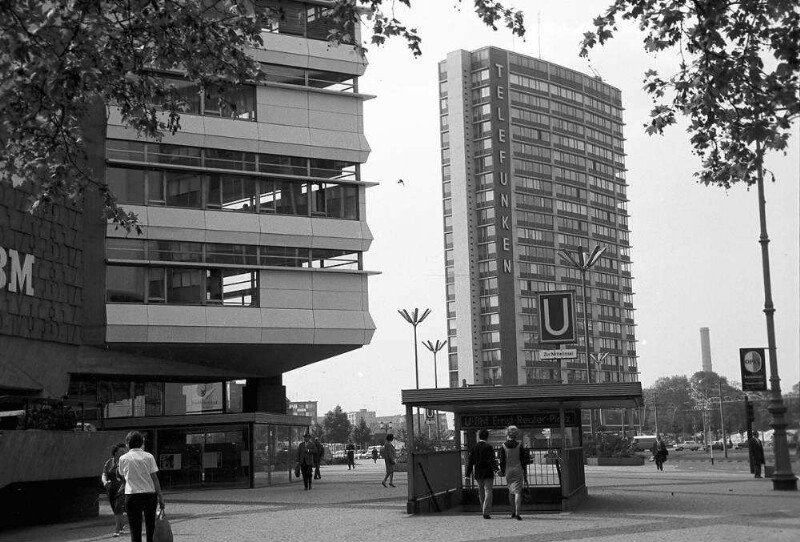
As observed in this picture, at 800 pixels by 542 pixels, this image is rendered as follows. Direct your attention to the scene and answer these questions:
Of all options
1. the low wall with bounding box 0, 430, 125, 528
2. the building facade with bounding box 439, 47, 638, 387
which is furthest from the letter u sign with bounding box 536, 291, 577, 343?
the building facade with bounding box 439, 47, 638, 387

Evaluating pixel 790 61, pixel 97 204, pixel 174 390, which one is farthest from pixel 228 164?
pixel 790 61

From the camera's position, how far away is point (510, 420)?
82.2ft

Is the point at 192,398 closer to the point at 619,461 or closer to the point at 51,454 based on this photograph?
the point at 619,461

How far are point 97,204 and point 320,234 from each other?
9.40 meters

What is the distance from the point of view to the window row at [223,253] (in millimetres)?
42375

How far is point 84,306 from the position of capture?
132ft

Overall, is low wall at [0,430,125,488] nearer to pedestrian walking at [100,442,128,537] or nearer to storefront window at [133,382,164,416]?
pedestrian walking at [100,442,128,537]

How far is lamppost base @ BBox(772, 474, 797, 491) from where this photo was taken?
26.9 metres

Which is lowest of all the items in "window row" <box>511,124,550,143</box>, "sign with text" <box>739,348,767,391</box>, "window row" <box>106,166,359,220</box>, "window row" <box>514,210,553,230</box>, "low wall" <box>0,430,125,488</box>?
"low wall" <box>0,430,125,488</box>

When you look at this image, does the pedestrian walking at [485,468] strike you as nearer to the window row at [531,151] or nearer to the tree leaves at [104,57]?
the tree leaves at [104,57]

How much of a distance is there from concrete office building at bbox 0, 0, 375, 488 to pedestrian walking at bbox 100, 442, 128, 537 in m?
17.9

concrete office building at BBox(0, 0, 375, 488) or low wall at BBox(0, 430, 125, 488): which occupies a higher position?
concrete office building at BBox(0, 0, 375, 488)

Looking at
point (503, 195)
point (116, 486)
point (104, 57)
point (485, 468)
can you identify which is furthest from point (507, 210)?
point (104, 57)

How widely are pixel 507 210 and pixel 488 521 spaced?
118235mm
